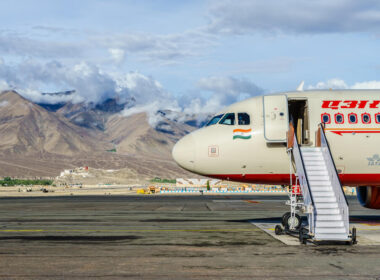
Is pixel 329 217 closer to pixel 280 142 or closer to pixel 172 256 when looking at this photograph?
pixel 280 142

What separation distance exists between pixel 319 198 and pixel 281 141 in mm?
4237

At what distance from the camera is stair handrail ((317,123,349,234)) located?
62.3 ft

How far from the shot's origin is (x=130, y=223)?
1123 inches

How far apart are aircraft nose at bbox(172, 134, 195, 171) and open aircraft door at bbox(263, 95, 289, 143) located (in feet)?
11.6

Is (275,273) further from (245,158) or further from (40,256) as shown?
(245,158)

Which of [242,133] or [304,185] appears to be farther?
[242,133]

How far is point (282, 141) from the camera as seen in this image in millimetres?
23609

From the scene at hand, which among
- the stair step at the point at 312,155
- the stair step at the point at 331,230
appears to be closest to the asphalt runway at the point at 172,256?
the stair step at the point at 331,230

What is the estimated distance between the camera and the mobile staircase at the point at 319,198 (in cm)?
1894

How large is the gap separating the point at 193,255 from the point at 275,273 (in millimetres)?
3694

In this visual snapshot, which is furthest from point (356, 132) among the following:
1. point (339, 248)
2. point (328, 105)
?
point (339, 248)

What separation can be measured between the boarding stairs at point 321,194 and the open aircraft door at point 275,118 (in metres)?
0.98

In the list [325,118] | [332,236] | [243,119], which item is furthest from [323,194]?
[243,119]

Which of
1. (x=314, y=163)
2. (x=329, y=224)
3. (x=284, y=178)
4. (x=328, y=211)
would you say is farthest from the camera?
(x=284, y=178)
